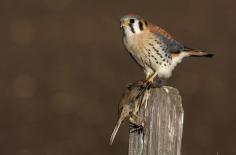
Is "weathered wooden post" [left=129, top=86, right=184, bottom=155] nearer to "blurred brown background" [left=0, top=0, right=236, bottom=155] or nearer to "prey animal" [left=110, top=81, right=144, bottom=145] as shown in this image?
"prey animal" [left=110, top=81, right=144, bottom=145]

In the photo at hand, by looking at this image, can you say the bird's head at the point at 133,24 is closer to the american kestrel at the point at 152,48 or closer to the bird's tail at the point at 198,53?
the american kestrel at the point at 152,48

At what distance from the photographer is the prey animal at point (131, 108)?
6.04m

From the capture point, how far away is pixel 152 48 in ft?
28.6

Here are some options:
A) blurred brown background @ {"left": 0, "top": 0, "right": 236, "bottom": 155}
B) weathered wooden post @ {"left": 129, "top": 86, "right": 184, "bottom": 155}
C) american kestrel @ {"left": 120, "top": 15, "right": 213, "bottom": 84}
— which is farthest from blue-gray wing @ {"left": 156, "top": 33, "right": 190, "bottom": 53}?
blurred brown background @ {"left": 0, "top": 0, "right": 236, "bottom": 155}

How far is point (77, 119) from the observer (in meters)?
14.6

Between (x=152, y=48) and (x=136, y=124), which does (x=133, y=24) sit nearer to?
(x=152, y=48)

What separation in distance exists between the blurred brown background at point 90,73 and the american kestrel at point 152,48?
4.59 meters

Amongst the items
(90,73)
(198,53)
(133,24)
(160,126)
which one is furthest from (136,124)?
(90,73)

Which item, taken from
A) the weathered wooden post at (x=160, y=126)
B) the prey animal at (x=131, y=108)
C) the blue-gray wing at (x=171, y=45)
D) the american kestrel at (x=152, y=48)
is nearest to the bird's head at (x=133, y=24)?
the american kestrel at (x=152, y=48)

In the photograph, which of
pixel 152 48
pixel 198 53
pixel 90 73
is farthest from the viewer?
pixel 90 73

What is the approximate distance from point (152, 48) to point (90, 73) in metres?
7.62

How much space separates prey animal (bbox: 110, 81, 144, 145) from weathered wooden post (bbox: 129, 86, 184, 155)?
0.16ft

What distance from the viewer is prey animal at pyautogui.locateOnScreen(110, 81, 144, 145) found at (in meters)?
6.04

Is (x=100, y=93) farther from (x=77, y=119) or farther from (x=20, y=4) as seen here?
(x=20, y=4)
